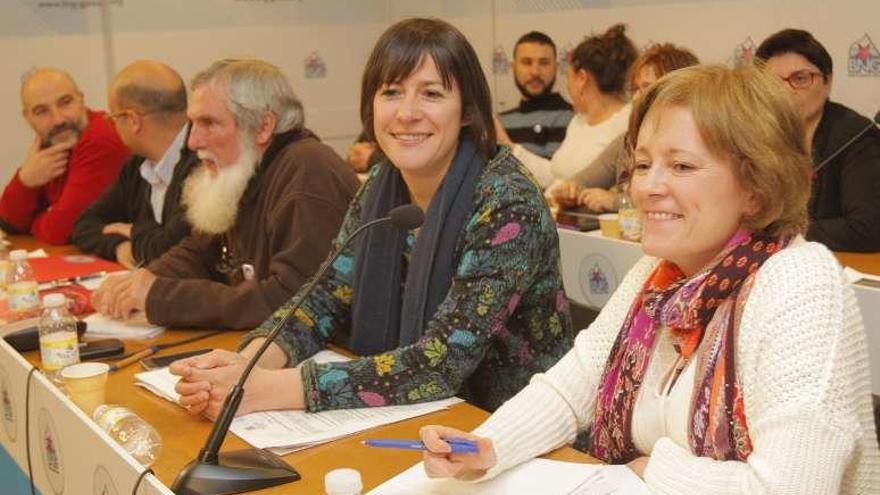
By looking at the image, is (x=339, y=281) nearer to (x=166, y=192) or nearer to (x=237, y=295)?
(x=237, y=295)

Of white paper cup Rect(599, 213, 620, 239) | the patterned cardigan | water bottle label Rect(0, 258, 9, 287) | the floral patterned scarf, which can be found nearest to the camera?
the floral patterned scarf

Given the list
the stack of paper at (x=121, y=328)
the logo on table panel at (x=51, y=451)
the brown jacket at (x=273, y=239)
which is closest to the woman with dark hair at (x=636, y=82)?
the brown jacket at (x=273, y=239)

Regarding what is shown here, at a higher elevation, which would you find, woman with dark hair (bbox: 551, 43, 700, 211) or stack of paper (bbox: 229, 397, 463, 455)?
woman with dark hair (bbox: 551, 43, 700, 211)

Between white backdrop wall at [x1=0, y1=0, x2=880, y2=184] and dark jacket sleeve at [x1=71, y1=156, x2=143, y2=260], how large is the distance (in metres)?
2.08

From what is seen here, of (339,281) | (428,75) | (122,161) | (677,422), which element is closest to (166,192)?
(122,161)

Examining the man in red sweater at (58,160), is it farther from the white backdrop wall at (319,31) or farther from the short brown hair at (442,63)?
the short brown hair at (442,63)

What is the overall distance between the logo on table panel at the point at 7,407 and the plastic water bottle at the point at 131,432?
1.79 ft

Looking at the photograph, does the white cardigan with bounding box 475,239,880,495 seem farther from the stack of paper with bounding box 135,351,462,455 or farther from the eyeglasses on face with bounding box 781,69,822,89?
the eyeglasses on face with bounding box 781,69,822,89

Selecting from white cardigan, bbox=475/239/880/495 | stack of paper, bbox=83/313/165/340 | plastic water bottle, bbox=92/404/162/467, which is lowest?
stack of paper, bbox=83/313/165/340

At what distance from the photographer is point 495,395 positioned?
1.98 meters

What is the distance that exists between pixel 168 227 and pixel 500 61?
2.98 m

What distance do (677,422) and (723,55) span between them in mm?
3139

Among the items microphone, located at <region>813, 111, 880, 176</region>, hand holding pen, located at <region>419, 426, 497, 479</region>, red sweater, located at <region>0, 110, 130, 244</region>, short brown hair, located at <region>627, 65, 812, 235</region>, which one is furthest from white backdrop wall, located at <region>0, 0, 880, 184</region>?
hand holding pen, located at <region>419, 426, 497, 479</region>

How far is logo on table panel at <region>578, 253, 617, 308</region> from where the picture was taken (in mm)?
3195
